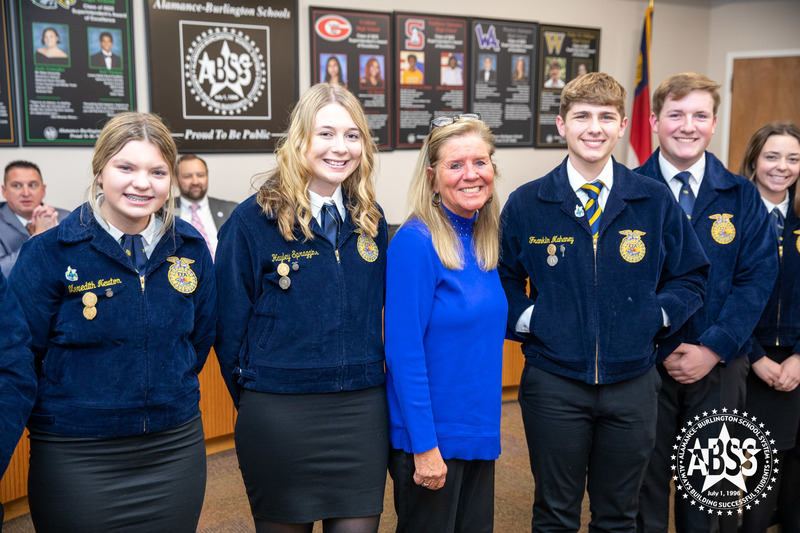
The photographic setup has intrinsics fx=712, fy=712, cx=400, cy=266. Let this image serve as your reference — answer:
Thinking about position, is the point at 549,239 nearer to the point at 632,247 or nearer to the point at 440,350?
the point at 632,247

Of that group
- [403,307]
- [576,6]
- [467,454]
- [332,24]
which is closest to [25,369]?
[403,307]

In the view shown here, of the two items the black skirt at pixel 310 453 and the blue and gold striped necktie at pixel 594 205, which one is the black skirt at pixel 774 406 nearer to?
the blue and gold striped necktie at pixel 594 205

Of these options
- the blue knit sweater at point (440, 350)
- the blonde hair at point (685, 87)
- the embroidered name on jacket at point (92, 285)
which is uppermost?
the blonde hair at point (685, 87)

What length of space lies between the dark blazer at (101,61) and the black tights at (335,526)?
10.2 feet

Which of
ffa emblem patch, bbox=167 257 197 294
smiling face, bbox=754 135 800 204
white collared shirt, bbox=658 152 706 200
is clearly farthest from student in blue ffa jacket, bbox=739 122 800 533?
ffa emblem patch, bbox=167 257 197 294

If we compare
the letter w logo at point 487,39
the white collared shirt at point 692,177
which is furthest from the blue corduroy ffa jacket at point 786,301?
the letter w logo at point 487,39

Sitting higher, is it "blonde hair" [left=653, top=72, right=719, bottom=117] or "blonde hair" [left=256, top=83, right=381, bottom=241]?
"blonde hair" [left=653, top=72, right=719, bottom=117]

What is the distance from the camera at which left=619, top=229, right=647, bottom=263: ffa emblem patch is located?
80.4 inches

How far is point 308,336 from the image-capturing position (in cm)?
180

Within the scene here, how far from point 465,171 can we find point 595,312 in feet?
1.85

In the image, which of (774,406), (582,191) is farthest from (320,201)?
(774,406)

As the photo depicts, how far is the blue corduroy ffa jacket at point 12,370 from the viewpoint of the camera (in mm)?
1463

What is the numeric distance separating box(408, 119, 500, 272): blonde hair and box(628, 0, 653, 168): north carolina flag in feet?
13.8

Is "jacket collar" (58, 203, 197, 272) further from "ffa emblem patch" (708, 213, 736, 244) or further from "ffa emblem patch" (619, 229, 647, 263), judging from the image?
"ffa emblem patch" (708, 213, 736, 244)
